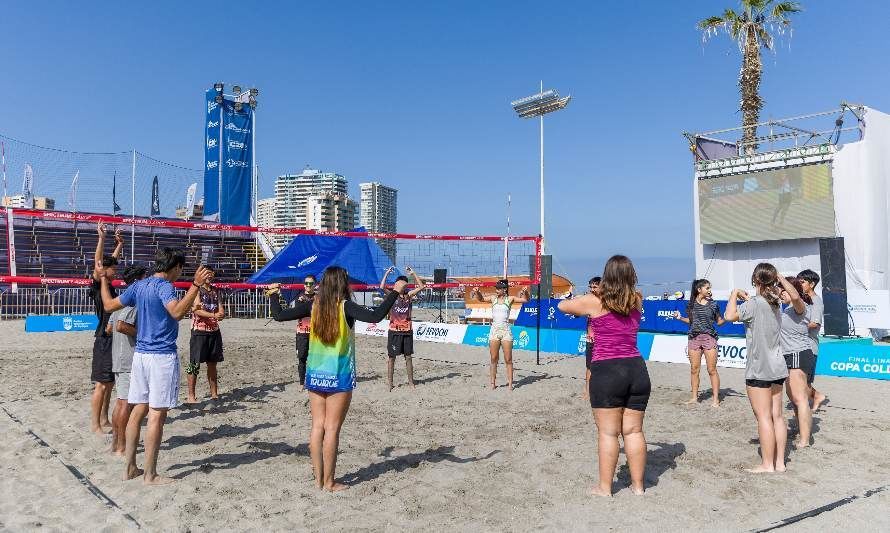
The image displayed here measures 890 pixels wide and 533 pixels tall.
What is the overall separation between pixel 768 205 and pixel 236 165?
22858 millimetres

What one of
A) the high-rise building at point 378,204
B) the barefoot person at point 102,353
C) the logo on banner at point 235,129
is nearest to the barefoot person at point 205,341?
the barefoot person at point 102,353

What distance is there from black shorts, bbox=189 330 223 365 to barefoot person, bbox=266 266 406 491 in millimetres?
3806

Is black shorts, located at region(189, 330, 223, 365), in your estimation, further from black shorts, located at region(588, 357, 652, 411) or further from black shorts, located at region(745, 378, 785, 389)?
black shorts, located at region(745, 378, 785, 389)

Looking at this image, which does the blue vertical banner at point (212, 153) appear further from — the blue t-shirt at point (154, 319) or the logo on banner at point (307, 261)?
the blue t-shirt at point (154, 319)

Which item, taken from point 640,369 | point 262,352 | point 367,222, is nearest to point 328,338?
point 640,369

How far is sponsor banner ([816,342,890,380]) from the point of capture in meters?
10.2

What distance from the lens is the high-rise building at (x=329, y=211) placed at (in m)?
97.1

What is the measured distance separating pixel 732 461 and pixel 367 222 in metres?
134

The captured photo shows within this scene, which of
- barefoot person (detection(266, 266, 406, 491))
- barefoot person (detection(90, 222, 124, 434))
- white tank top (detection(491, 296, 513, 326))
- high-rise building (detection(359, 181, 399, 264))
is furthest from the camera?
high-rise building (detection(359, 181, 399, 264))

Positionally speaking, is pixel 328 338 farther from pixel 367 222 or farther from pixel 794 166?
pixel 367 222

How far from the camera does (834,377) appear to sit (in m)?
10.5

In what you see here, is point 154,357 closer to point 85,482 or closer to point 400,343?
point 85,482

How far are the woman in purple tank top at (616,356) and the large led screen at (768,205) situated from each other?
19.3m

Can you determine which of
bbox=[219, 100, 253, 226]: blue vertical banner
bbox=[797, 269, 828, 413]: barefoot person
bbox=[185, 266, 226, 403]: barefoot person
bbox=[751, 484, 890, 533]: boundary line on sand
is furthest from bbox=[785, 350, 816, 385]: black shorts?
bbox=[219, 100, 253, 226]: blue vertical banner
